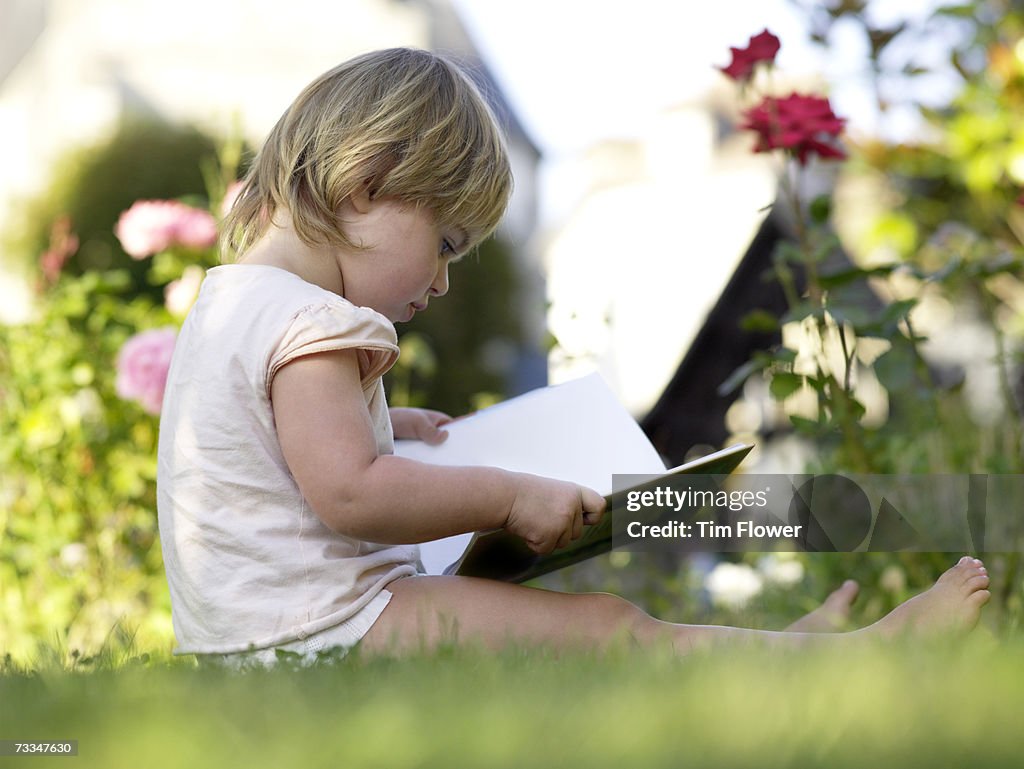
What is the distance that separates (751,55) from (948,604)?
48.4 inches

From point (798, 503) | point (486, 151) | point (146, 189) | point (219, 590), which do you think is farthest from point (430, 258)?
point (146, 189)

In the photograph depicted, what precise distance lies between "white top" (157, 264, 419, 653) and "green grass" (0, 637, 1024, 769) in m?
0.43

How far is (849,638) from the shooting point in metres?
1.54

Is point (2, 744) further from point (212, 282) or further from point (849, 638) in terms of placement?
point (849, 638)

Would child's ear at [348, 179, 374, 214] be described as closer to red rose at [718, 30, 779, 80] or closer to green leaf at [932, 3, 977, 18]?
red rose at [718, 30, 779, 80]

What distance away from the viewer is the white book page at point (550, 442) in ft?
6.01

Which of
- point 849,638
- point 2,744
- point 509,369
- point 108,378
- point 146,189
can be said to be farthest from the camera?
point 509,369

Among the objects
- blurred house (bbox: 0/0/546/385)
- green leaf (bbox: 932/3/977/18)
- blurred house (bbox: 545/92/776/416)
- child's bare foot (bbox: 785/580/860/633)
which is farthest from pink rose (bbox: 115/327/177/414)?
blurred house (bbox: 0/0/546/385)

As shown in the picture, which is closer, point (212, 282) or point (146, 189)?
point (212, 282)

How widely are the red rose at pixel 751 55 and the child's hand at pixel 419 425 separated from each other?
39.0 inches

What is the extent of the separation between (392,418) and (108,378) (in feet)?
5.54

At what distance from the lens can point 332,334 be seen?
152 centimetres

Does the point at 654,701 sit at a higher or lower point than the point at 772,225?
higher

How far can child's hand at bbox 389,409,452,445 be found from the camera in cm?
198
